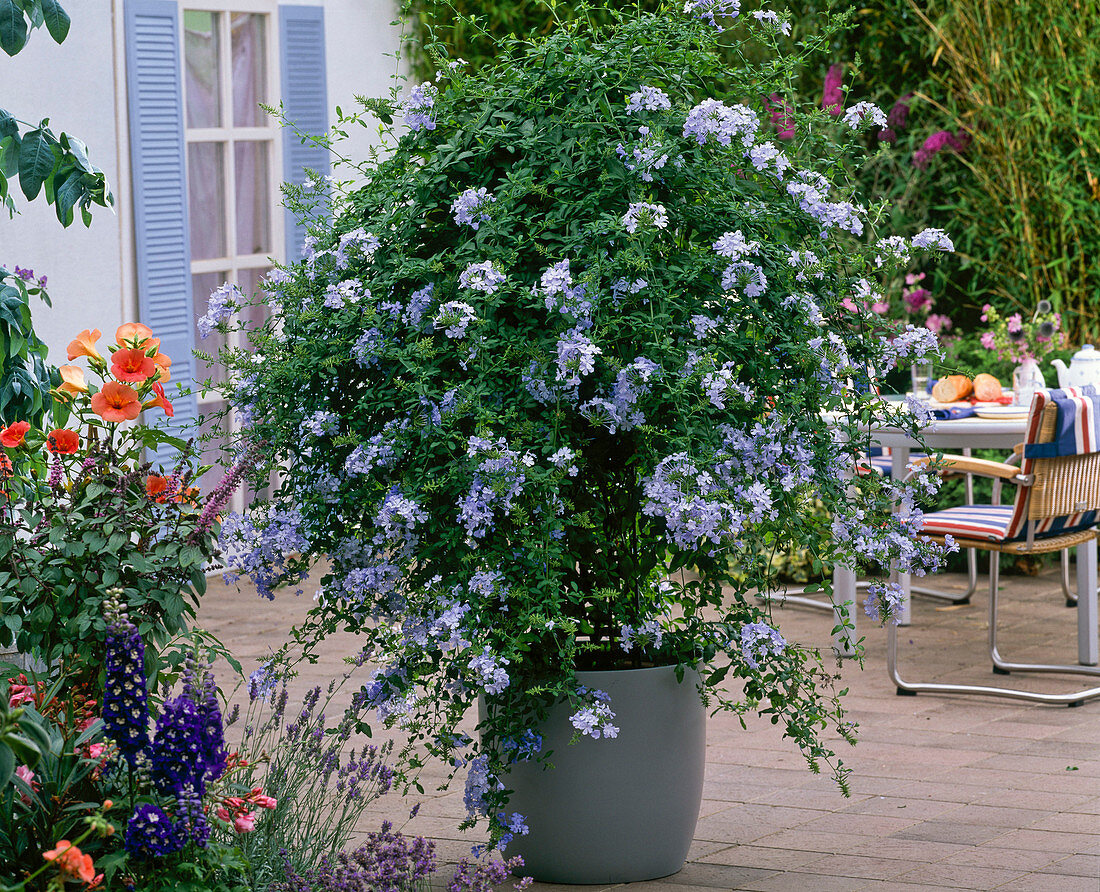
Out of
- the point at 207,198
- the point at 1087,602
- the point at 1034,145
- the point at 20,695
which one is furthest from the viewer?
the point at 1034,145

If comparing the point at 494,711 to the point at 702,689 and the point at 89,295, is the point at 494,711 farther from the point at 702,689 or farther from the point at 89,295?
the point at 89,295

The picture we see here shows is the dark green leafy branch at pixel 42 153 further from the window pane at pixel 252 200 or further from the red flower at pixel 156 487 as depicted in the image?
the window pane at pixel 252 200

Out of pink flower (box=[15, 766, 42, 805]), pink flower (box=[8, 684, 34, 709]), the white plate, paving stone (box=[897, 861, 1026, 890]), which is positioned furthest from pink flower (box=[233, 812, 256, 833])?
the white plate

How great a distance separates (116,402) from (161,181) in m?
4.14

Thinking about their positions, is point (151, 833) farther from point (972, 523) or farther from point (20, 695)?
point (972, 523)

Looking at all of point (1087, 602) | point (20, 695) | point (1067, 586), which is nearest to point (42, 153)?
point (20, 695)

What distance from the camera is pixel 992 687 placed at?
510cm

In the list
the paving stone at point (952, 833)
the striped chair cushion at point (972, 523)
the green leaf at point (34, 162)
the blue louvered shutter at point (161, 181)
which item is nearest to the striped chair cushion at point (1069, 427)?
the striped chair cushion at point (972, 523)

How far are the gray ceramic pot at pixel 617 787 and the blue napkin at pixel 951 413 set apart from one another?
7.80 feet

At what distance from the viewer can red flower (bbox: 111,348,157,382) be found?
2969 mm

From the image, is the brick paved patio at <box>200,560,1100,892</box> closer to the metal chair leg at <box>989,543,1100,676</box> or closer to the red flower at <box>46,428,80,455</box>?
the metal chair leg at <box>989,543,1100,676</box>

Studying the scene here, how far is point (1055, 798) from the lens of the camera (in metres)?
3.92

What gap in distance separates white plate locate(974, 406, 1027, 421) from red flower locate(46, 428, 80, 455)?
3423 mm

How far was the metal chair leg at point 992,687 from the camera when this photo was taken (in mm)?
4914
